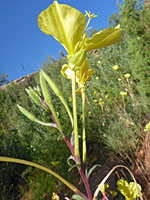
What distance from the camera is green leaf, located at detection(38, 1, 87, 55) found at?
1.23 ft

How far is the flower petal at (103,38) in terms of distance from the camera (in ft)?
1.26

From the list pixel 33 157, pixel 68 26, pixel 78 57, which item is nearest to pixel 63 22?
pixel 68 26

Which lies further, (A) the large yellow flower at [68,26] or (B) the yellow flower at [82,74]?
(B) the yellow flower at [82,74]

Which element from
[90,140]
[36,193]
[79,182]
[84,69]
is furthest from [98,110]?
[84,69]

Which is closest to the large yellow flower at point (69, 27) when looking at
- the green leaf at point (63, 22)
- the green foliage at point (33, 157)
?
the green leaf at point (63, 22)

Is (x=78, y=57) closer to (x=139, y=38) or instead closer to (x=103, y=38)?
(x=103, y=38)

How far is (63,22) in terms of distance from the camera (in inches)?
15.4

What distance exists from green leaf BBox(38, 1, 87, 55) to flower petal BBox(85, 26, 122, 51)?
0.04 m

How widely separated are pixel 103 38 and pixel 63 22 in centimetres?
11

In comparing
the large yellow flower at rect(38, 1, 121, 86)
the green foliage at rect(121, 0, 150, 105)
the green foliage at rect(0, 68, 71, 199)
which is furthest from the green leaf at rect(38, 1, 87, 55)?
the green foliage at rect(121, 0, 150, 105)

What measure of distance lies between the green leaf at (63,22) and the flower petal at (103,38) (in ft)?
0.14

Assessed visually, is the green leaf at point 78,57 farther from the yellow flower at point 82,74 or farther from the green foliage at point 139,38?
the green foliage at point 139,38

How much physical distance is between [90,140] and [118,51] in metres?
3.26

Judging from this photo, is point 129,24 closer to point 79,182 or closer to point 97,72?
point 97,72
